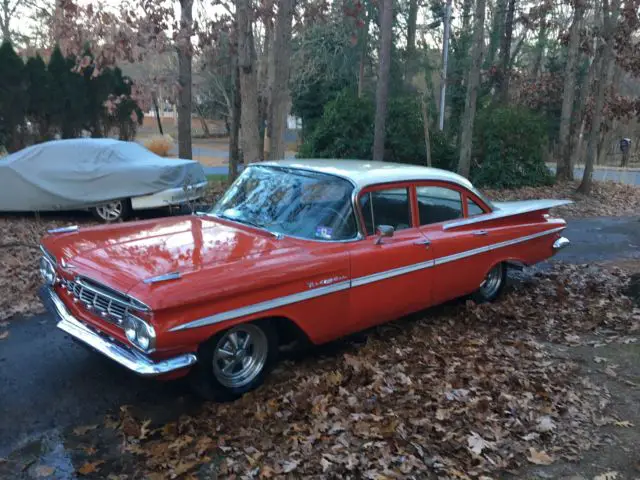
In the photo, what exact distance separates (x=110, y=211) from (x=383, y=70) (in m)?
7.60

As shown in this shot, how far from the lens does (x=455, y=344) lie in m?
5.22

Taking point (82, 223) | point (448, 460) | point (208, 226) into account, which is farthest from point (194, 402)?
point (82, 223)

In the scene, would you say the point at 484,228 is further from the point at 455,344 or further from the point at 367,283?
the point at 367,283

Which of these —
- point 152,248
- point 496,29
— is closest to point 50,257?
point 152,248

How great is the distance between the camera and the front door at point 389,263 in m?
4.73

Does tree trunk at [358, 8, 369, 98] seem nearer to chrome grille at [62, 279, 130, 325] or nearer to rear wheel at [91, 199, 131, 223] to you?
rear wheel at [91, 199, 131, 223]

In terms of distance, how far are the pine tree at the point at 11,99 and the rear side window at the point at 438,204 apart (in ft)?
37.8

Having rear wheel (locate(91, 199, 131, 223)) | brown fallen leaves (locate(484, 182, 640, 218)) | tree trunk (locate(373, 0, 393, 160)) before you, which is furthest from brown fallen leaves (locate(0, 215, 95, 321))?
brown fallen leaves (locate(484, 182, 640, 218))

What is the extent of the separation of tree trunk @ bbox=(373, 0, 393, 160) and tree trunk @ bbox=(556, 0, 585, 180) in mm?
6304

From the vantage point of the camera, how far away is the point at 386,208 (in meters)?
5.18

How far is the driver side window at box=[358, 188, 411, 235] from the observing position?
4965 mm

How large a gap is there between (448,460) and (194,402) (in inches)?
73.7

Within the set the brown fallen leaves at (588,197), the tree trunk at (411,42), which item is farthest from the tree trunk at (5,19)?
the brown fallen leaves at (588,197)

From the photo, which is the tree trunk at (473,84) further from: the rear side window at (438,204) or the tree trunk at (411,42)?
the tree trunk at (411,42)
